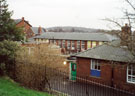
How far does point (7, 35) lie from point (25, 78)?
7010mm

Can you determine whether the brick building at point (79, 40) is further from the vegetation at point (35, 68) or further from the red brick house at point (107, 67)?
the vegetation at point (35, 68)

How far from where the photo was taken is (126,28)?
9359 mm

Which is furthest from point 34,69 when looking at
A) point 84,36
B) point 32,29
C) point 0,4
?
point 32,29

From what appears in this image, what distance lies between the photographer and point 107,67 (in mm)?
15414

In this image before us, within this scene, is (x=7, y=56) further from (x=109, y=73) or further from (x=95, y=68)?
(x=109, y=73)

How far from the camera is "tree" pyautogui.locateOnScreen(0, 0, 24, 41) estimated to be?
1628 centimetres

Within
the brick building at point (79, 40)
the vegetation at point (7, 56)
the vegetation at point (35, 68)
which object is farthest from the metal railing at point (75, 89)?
the brick building at point (79, 40)

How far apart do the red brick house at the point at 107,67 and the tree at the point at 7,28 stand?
297 inches

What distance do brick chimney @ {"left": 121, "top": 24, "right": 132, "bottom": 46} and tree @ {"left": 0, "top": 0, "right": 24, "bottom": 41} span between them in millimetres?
11777

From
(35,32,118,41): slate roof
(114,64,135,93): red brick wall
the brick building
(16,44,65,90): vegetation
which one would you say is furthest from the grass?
(35,32,118,41): slate roof

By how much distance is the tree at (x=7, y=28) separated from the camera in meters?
16.3

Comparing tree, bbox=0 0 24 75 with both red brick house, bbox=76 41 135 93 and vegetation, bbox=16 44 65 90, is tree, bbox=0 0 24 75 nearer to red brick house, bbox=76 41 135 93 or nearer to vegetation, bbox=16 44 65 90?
vegetation, bbox=16 44 65 90

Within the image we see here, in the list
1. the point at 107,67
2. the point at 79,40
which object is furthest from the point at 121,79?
the point at 79,40

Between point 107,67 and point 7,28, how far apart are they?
11.9 meters
